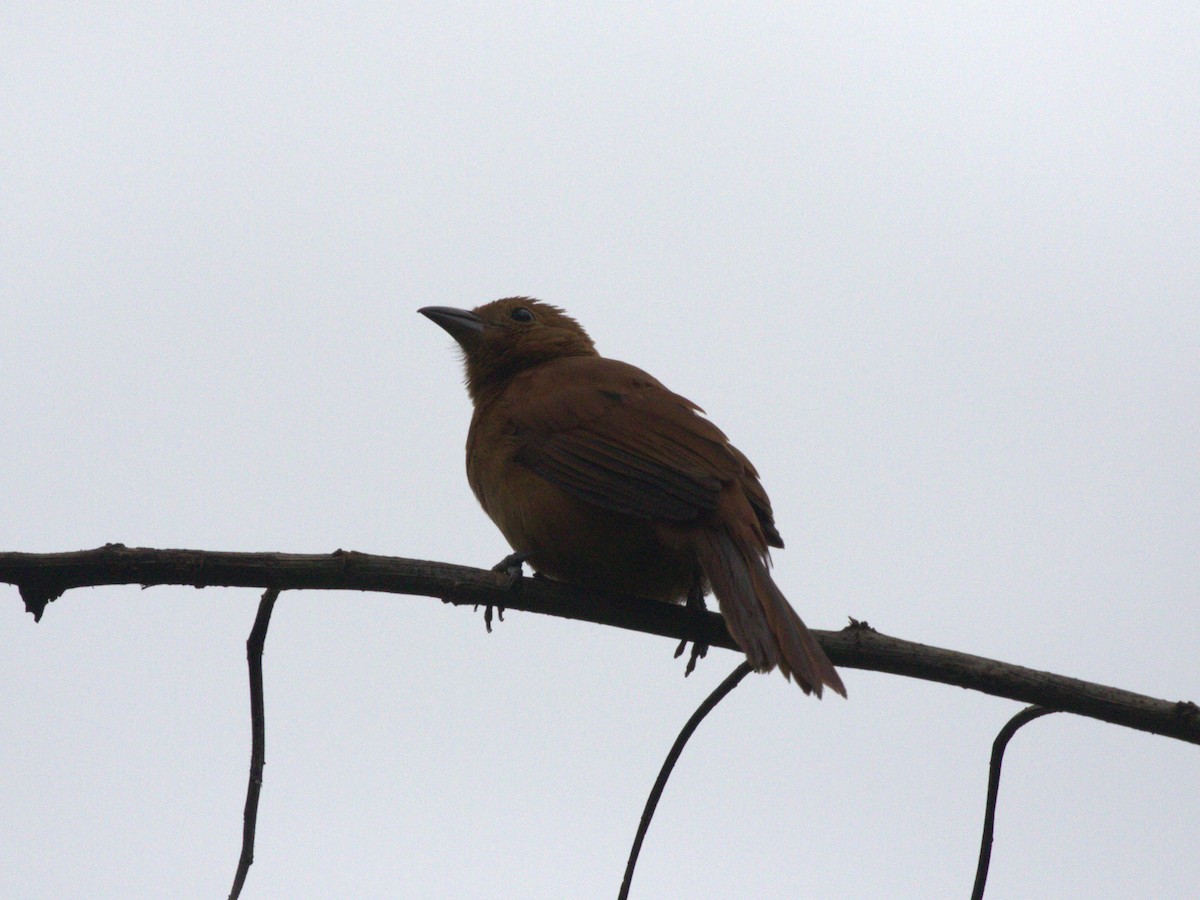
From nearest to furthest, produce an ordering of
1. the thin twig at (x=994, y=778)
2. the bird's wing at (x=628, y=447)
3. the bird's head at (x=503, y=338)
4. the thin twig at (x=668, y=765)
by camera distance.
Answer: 1. the thin twig at (x=668, y=765)
2. the thin twig at (x=994, y=778)
3. the bird's wing at (x=628, y=447)
4. the bird's head at (x=503, y=338)

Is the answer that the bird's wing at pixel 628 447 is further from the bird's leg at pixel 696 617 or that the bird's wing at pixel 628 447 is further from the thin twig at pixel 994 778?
the thin twig at pixel 994 778

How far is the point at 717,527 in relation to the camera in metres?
3.76

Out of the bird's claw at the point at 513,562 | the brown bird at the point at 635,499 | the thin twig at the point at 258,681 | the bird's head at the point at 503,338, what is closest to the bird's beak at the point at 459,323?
the bird's head at the point at 503,338

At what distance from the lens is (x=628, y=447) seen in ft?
13.4

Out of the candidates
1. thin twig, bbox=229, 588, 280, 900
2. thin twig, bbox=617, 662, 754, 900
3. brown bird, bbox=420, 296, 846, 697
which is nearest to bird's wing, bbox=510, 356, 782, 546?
brown bird, bbox=420, 296, 846, 697

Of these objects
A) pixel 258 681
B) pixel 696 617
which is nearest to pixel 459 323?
pixel 696 617

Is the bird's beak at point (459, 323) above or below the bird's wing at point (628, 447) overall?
above

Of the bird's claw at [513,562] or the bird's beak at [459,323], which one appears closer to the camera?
the bird's claw at [513,562]

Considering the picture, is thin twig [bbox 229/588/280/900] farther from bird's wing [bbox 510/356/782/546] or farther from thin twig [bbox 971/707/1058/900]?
thin twig [bbox 971/707/1058/900]

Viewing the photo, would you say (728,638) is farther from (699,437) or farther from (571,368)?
(571,368)

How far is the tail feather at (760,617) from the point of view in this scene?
9.87 feet

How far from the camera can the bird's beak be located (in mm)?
5633

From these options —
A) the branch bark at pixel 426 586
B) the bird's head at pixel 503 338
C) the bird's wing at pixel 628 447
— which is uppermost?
the bird's head at pixel 503 338

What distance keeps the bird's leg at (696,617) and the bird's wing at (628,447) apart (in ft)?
0.82
